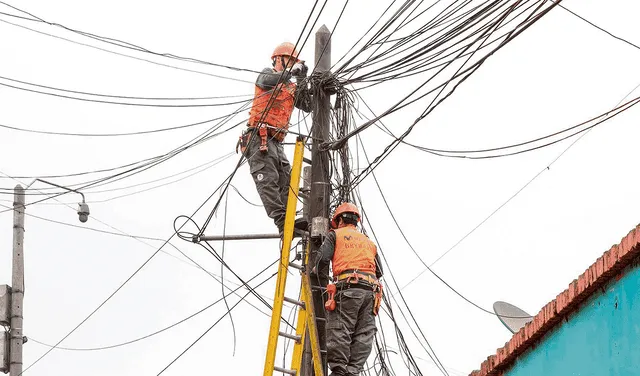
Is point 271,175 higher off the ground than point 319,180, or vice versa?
point 271,175

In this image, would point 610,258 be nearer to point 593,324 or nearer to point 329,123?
point 593,324

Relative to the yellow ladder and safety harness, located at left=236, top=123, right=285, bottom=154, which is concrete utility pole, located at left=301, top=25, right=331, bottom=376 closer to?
the yellow ladder

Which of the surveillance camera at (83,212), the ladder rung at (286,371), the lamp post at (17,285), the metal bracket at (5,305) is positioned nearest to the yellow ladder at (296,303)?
the ladder rung at (286,371)

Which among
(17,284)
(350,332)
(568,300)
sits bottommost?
(568,300)

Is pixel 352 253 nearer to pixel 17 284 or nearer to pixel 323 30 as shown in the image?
pixel 323 30

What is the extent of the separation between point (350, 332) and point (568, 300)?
307 cm

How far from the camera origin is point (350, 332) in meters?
11.7

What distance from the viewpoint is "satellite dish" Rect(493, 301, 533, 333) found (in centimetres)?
1223

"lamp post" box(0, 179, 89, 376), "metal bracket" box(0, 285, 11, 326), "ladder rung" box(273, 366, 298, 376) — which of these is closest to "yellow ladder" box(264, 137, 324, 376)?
"ladder rung" box(273, 366, 298, 376)

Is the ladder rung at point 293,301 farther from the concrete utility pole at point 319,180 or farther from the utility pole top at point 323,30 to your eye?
the utility pole top at point 323,30

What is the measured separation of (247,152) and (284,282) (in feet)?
6.20

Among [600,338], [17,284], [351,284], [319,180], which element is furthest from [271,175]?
[17,284]

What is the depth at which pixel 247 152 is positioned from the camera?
1293cm

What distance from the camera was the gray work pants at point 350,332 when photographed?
11539 mm
